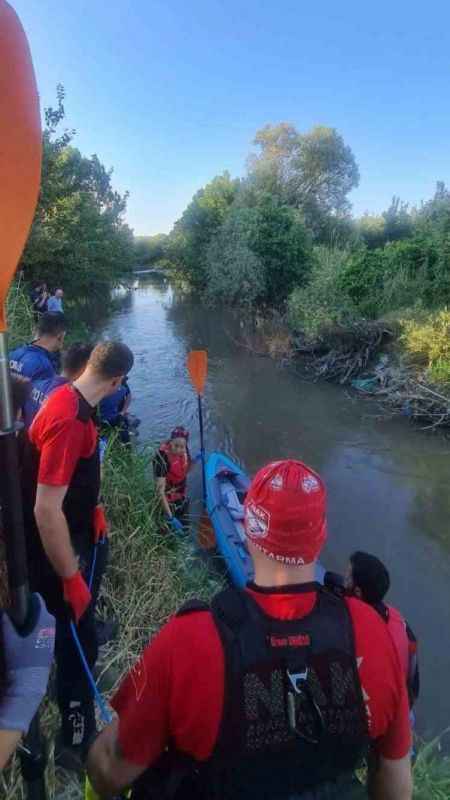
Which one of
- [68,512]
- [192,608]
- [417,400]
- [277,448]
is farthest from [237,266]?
[192,608]

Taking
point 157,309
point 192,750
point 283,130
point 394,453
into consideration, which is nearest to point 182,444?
point 192,750

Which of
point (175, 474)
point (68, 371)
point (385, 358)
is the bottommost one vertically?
point (175, 474)

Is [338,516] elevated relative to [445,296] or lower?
lower

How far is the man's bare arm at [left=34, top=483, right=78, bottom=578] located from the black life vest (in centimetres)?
108

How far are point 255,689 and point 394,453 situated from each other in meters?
8.62

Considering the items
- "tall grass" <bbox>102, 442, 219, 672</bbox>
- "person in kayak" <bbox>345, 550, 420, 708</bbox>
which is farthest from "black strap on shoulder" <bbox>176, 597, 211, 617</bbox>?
"tall grass" <bbox>102, 442, 219, 672</bbox>

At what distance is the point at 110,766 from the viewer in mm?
1170

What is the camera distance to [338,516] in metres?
6.81

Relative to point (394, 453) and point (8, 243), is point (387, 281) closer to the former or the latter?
point (394, 453)

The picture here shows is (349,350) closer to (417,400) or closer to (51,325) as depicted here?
(417,400)

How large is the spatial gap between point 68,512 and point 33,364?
1594mm

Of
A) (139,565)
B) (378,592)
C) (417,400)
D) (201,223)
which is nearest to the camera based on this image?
(378,592)

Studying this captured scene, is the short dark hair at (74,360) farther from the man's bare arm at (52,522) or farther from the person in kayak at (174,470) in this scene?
the person in kayak at (174,470)

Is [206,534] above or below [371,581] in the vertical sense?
below
